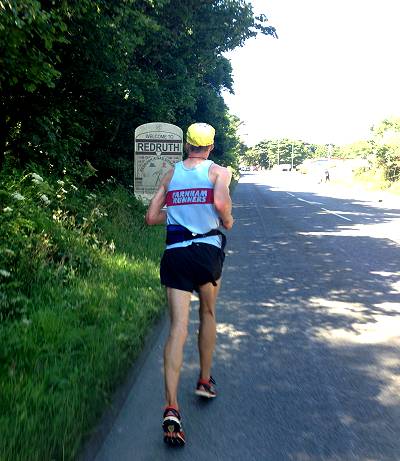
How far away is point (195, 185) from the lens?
3.29 metres

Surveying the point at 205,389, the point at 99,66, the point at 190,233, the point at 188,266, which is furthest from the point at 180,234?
the point at 99,66

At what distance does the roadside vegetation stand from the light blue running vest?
1.28 m

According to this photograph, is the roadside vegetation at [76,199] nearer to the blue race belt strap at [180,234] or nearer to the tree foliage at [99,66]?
the tree foliage at [99,66]

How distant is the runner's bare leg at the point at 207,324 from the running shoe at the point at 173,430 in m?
0.60

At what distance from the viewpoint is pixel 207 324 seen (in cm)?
361

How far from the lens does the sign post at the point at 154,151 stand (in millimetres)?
11688

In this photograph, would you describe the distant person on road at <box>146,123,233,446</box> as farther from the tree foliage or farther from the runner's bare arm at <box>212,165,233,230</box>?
the tree foliage

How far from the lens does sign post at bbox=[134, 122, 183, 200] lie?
11.7 m

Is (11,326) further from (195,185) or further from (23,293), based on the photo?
(195,185)

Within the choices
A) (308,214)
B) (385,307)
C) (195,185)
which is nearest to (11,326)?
(195,185)

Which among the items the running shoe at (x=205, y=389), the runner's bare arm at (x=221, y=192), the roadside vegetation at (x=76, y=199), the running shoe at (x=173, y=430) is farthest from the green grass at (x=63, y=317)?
the runner's bare arm at (x=221, y=192)

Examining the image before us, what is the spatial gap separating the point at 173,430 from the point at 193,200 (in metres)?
1.38

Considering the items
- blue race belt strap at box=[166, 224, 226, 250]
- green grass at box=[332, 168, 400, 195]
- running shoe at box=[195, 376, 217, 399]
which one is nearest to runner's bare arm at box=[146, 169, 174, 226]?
blue race belt strap at box=[166, 224, 226, 250]

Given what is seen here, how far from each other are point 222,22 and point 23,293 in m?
9.70
